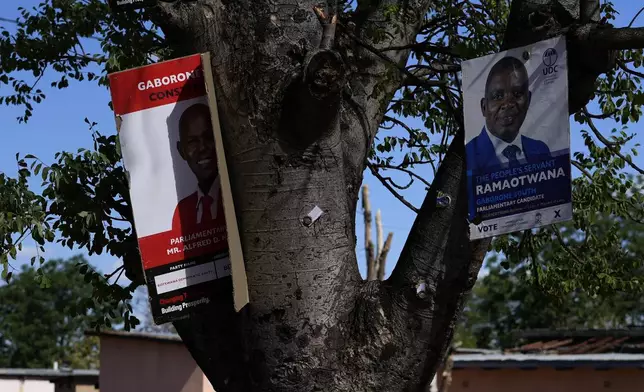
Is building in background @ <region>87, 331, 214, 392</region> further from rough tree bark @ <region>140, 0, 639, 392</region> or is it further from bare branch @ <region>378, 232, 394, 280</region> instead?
rough tree bark @ <region>140, 0, 639, 392</region>

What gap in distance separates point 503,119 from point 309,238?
40.5 inches

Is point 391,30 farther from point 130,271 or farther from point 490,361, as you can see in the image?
point 490,361

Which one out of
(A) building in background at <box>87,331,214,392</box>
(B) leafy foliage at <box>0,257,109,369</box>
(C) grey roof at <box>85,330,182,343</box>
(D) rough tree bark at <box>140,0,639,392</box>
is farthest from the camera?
(B) leafy foliage at <box>0,257,109,369</box>

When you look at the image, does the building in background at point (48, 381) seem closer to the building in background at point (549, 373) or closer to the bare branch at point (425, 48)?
the building in background at point (549, 373)

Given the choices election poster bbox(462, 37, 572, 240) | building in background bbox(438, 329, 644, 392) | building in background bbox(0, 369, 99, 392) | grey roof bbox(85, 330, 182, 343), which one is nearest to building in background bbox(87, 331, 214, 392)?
grey roof bbox(85, 330, 182, 343)

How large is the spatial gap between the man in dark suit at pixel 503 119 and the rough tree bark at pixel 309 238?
152 millimetres

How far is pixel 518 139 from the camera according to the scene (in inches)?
165

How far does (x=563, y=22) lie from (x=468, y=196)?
2.91 feet

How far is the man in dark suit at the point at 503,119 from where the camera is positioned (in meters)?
4.18

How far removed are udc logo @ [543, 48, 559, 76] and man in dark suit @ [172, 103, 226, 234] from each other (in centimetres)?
152

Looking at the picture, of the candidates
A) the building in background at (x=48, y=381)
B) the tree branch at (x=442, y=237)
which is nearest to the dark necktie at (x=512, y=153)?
the tree branch at (x=442, y=237)

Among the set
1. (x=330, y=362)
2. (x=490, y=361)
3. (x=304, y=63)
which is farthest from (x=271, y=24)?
(x=490, y=361)

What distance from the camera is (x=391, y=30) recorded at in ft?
17.9

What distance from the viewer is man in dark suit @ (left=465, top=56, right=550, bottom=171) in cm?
418
